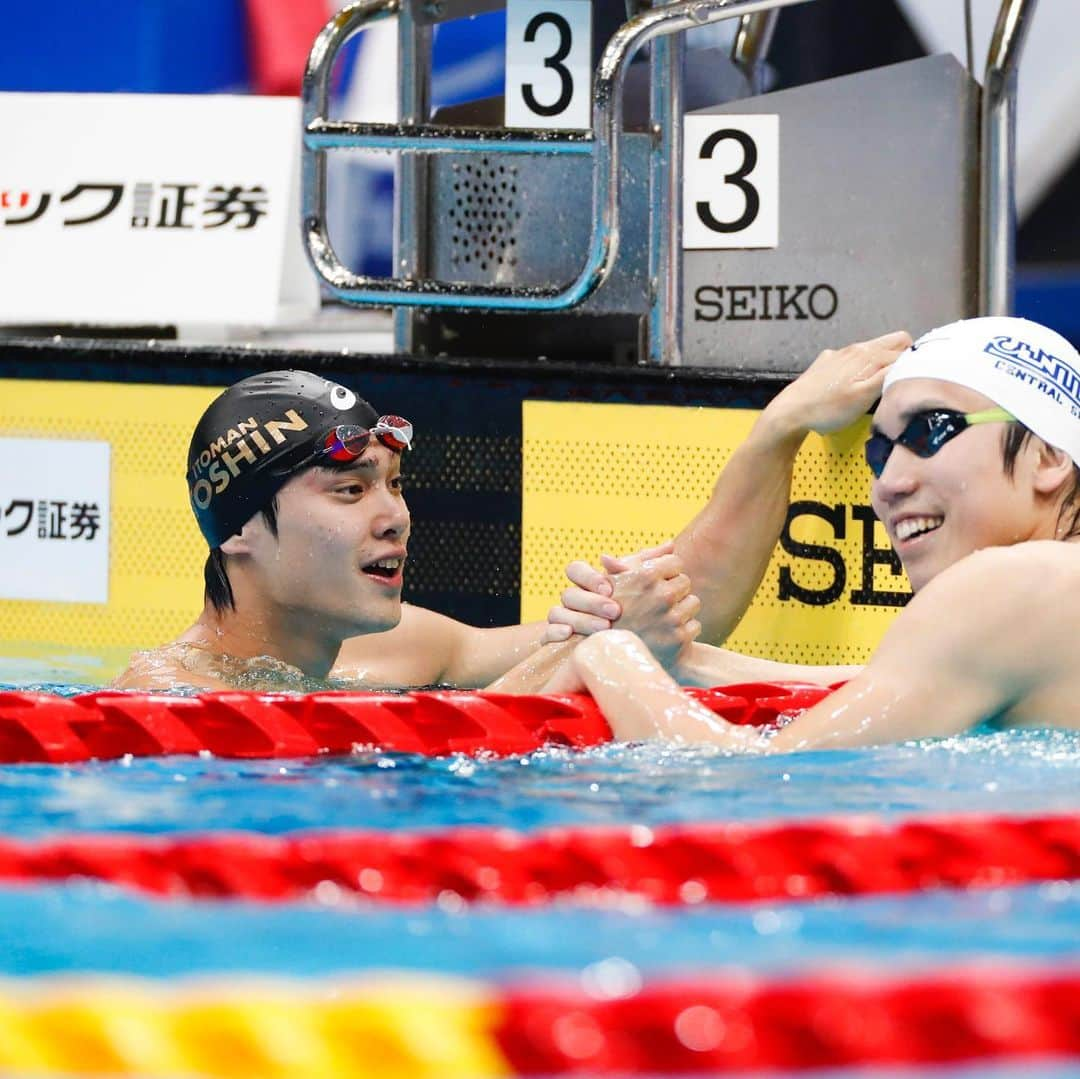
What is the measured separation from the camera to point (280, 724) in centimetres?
348

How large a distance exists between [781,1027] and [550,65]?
370cm

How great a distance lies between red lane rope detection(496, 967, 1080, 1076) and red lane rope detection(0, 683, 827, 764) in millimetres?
1662

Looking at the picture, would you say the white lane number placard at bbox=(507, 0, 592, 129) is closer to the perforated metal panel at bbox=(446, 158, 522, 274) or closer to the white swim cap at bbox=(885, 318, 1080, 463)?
the perforated metal panel at bbox=(446, 158, 522, 274)

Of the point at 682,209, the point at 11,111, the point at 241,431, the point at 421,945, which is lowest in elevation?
the point at 421,945

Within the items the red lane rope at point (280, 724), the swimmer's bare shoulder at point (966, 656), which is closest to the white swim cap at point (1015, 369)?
the swimmer's bare shoulder at point (966, 656)

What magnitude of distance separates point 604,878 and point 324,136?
2753mm

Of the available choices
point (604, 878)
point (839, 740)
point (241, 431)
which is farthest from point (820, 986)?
point (241, 431)

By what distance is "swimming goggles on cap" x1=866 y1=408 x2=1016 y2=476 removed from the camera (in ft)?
11.5

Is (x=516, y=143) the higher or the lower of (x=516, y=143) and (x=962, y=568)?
the higher

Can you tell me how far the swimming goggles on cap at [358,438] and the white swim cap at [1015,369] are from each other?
3.59 ft

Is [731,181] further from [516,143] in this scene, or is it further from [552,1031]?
[552,1031]

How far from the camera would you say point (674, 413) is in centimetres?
472

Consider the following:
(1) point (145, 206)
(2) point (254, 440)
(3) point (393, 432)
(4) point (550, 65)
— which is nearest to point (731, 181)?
(4) point (550, 65)

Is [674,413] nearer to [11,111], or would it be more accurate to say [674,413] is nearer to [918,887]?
[918,887]
